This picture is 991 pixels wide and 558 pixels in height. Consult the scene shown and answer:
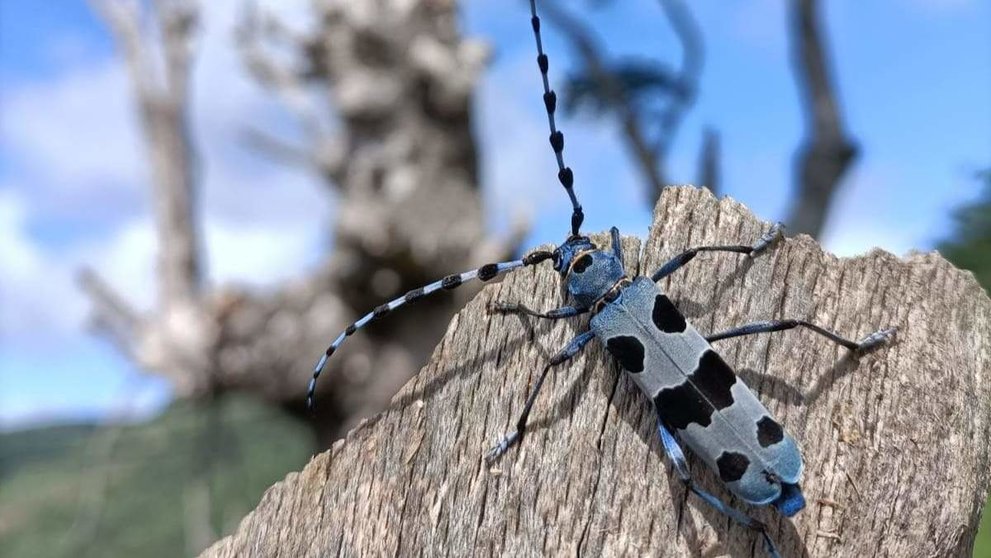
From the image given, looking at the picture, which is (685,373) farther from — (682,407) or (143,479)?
(143,479)

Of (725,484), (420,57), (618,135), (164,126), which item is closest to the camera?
(725,484)

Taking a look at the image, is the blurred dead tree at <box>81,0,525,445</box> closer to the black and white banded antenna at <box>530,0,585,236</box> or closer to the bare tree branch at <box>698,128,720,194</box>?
the bare tree branch at <box>698,128,720,194</box>

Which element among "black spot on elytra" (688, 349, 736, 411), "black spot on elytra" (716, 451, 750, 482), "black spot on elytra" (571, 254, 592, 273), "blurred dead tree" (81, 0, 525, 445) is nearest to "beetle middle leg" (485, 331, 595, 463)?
"black spot on elytra" (571, 254, 592, 273)

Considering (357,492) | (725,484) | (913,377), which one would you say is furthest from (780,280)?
(357,492)

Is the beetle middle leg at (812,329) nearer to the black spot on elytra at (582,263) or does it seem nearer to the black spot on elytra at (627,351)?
the black spot on elytra at (627,351)

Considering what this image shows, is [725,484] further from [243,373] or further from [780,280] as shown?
[243,373]

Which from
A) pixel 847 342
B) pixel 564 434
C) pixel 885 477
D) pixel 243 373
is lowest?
pixel 885 477

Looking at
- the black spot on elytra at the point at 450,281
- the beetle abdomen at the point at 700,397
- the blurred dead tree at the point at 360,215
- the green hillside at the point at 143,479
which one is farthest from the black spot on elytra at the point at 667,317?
the green hillside at the point at 143,479
